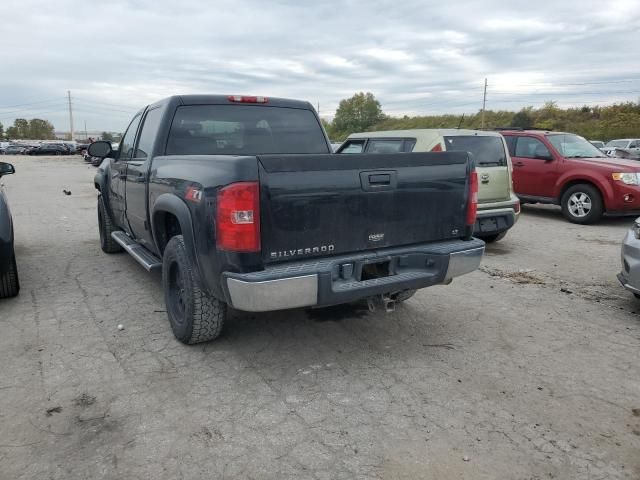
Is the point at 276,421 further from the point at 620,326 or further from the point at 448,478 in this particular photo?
the point at 620,326

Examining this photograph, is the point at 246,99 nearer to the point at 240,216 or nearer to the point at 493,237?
the point at 240,216

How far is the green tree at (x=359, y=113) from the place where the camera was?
78.4 meters

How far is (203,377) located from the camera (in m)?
3.38

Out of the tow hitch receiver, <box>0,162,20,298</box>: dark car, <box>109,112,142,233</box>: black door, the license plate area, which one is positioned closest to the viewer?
the license plate area

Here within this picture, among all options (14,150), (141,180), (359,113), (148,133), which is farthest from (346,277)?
(359,113)

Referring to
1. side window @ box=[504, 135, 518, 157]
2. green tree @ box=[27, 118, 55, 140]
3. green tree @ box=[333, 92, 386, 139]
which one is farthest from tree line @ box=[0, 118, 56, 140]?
side window @ box=[504, 135, 518, 157]

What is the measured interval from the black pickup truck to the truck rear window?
0.01 m

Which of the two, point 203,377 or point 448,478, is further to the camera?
point 203,377

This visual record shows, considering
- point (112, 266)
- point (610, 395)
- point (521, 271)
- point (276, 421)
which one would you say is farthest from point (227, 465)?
point (521, 271)

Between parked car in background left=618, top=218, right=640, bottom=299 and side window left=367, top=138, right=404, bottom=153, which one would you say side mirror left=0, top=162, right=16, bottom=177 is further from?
parked car in background left=618, top=218, right=640, bottom=299

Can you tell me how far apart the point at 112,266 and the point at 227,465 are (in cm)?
438

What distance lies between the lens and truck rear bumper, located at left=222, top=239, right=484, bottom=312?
9.75 ft

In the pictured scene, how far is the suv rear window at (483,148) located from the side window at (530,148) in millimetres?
3338

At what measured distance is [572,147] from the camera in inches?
403
